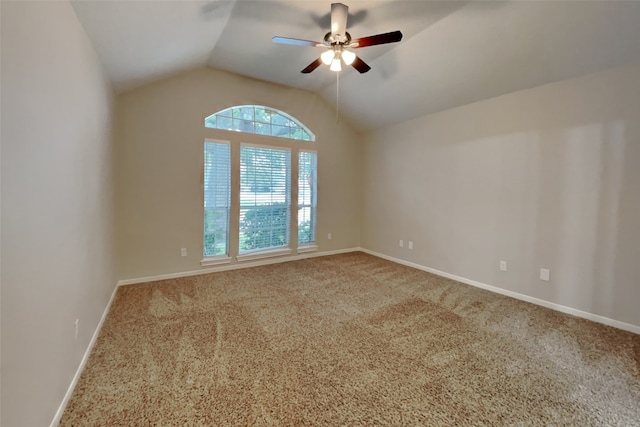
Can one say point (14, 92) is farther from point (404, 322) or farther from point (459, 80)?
point (459, 80)

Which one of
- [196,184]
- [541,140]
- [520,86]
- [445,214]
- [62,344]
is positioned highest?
[520,86]

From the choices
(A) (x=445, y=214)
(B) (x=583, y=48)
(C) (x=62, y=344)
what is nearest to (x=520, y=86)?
(B) (x=583, y=48)

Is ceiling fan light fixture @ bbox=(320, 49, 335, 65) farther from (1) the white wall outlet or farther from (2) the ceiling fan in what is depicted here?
(1) the white wall outlet

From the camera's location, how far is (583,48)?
246 cm

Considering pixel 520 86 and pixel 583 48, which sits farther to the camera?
pixel 520 86

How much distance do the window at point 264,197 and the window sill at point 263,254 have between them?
10 cm

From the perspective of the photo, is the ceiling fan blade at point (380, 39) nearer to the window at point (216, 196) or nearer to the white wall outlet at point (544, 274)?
the window at point (216, 196)

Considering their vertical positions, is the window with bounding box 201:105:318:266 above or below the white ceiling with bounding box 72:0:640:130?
below

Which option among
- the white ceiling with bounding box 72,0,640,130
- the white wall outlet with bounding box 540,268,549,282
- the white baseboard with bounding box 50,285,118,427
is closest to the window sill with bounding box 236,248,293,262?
the white baseboard with bounding box 50,285,118,427

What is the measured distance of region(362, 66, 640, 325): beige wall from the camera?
8.29 feet

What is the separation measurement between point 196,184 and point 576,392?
14.3 ft

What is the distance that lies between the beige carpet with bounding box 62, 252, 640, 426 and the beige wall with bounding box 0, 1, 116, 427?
0.40 meters

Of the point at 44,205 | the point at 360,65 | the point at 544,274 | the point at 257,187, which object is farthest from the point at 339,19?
the point at 544,274

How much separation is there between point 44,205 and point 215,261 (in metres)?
2.86
